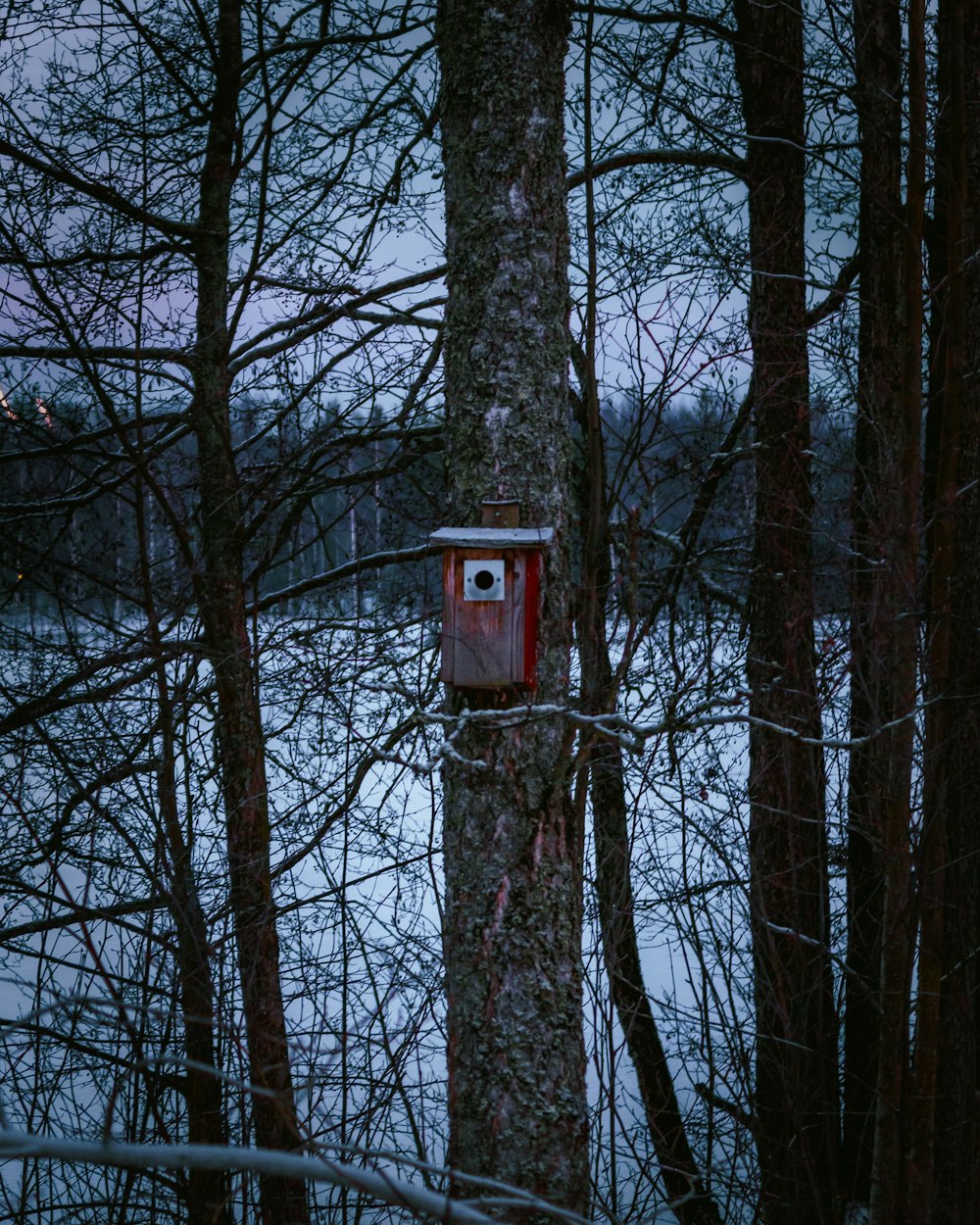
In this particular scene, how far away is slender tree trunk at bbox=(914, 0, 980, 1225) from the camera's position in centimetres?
344

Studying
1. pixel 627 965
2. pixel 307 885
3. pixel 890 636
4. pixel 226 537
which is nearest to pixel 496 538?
pixel 890 636

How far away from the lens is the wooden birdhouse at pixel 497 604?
325 centimetres

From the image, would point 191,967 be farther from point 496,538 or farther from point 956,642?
point 956,642

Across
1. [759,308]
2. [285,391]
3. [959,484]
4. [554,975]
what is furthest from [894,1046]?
[285,391]

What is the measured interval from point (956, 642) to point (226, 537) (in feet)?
9.71

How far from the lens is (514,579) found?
3.26 metres

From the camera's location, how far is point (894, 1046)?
10.9 ft

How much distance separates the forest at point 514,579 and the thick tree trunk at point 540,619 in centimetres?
1

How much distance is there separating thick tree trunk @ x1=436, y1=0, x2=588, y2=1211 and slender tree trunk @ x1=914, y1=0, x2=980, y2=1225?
3.67ft

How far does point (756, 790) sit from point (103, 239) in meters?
3.94

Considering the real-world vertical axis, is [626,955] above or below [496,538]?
below

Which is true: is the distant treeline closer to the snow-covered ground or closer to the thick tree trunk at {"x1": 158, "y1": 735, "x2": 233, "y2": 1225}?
the snow-covered ground

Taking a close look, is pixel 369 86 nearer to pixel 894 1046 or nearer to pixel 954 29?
pixel 954 29

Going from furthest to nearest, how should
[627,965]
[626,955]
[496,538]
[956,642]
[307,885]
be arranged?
[627,965] → [307,885] → [626,955] → [956,642] → [496,538]
